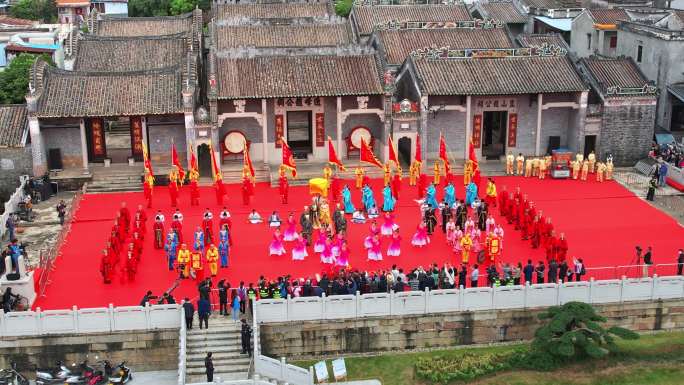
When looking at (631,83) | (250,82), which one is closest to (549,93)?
(631,83)

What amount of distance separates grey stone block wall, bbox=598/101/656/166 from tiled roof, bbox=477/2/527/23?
1772cm

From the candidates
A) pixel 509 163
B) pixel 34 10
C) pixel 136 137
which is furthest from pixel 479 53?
pixel 34 10

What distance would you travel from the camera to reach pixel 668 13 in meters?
48.3

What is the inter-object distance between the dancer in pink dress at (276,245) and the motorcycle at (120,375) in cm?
733

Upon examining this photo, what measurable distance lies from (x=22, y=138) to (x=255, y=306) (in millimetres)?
17552

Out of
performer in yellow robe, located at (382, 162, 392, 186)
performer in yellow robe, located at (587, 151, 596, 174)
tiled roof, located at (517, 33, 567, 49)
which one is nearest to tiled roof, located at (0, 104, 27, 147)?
performer in yellow robe, located at (382, 162, 392, 186)

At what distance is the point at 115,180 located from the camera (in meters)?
39.0

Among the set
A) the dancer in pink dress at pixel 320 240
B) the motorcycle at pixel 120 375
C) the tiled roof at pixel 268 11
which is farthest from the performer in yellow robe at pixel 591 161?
the motorcycle at pixel 120 375

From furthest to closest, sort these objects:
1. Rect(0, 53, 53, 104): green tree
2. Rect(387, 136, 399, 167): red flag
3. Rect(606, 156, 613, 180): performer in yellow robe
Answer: Rect(0, 53, 53, 104): green tree, Rect(606, 156, 613, 180): performer in yellow robe, Rect(387, 136, 399, 167): red flag

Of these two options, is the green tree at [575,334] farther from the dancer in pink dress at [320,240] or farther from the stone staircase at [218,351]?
the stone staircase at [218,351]

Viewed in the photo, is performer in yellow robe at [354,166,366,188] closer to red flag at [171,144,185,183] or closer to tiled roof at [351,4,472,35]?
red flag at [171,144,185,183]

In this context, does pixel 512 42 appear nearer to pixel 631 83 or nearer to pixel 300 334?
pixel 631 83

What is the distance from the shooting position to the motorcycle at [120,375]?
24.4 meters

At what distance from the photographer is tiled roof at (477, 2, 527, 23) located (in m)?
57.8
